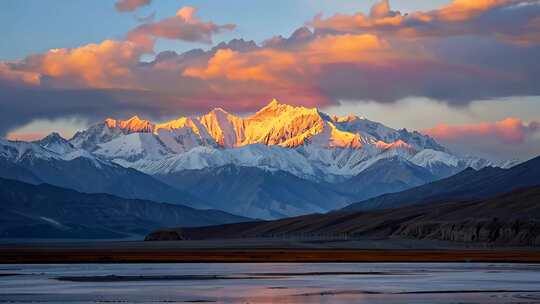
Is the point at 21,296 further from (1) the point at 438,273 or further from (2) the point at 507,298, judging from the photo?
(1) the point at 438,273

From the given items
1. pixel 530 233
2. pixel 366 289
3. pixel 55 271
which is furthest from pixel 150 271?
pixel 530 233

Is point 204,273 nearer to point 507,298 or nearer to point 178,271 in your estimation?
point 178,271

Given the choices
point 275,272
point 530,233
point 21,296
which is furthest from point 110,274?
point 530,233

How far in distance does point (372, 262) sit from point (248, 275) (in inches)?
1397

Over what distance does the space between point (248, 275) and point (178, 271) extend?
1081 cm

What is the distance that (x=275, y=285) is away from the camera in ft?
277

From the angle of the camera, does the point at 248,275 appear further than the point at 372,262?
No

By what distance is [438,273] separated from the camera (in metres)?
101

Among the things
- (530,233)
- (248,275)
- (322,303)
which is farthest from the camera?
(530,233)

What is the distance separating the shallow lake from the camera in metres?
71.9

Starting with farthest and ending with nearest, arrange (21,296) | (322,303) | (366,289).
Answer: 1. (366,289)
2. (21,296)
3. (322,303)

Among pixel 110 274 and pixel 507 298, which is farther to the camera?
pixel 110 274

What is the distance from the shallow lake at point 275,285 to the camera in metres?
71.9

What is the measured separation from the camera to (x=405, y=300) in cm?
6962
